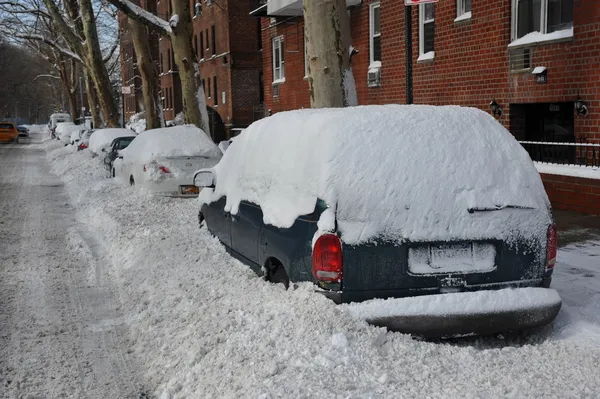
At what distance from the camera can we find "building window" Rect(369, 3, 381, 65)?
→ 64.0ft

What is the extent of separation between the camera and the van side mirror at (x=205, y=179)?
25.1 feet

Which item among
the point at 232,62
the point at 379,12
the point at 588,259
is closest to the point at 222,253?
the point at 588,259

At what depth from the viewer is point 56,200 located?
15.3 meters

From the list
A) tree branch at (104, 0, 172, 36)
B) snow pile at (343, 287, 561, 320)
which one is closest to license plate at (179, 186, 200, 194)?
tree branch at (104, 0, 172, 36)

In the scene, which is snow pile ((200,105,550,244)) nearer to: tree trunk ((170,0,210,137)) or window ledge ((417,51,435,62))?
window ledge ((417,51,435,62))

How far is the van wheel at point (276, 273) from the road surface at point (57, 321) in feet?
4.24

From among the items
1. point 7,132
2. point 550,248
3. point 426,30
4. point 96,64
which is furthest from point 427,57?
point 7,132

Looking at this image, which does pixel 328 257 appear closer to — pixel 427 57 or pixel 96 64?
pixel 427 57

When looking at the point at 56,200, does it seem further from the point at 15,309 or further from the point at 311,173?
the point at 311,173

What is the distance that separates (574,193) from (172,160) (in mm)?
Result: 7314

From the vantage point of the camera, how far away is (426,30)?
55.5ft

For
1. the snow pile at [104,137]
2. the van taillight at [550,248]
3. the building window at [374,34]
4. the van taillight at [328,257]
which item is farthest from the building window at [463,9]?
the snow pile at [104,137]

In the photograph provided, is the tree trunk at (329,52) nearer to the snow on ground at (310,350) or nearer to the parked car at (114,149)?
the snow on ground at (310,350)

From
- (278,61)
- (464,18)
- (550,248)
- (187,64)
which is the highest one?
(278,61)
